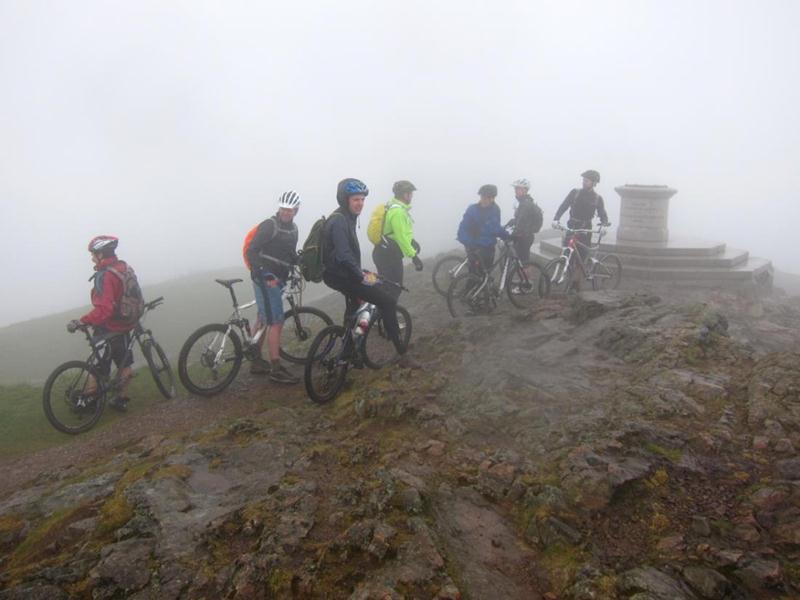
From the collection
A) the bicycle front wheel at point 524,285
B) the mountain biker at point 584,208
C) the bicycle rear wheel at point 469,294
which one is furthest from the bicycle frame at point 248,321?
the mountain biker at point 584,208

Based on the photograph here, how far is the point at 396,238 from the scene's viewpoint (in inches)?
361

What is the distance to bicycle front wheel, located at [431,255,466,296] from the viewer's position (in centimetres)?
1330

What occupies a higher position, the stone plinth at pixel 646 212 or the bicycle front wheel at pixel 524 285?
the stone plinth at pixel 646 212

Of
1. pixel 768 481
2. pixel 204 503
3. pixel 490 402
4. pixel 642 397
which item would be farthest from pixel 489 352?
pixel 204 503

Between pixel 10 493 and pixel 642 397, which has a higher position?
pixel 642 397

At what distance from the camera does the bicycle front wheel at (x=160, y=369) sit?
8.30 meters

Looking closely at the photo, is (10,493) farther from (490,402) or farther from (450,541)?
(490,402)

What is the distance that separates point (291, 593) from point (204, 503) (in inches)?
64.5

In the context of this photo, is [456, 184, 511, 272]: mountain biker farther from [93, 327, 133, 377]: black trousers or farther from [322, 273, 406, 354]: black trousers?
[93, 327, 133, 377]: black trousers

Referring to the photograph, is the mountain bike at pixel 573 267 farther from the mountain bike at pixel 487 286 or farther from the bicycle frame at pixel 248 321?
the bicycle frame at pixel 248 321

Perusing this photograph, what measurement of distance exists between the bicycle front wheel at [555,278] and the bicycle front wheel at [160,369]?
25.9ft

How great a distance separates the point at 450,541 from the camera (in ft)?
13.6

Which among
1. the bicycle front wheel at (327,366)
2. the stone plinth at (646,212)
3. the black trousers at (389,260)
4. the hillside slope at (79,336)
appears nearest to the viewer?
the bicycle front wheel at (327,366)

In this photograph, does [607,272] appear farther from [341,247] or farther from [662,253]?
[341,247]
